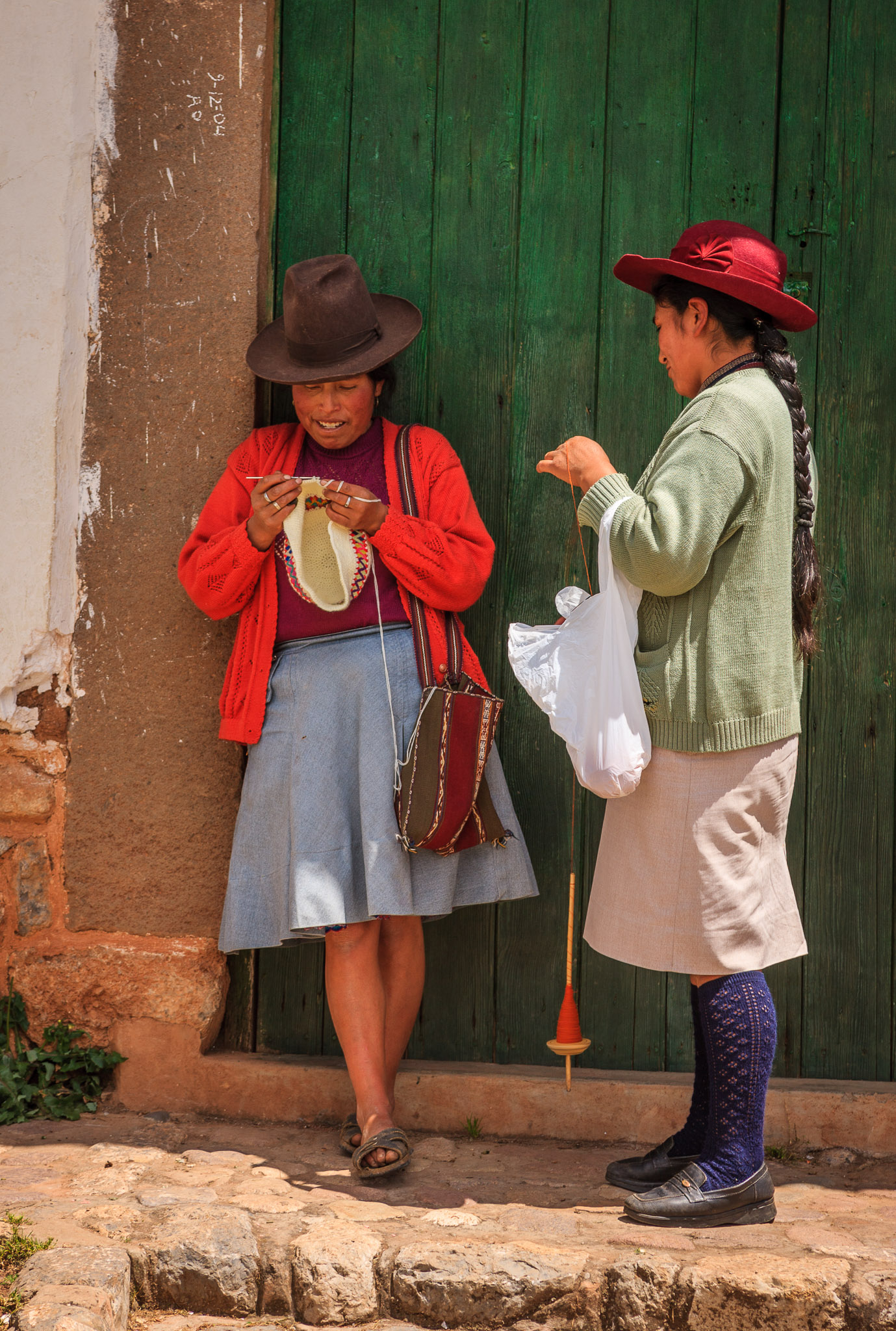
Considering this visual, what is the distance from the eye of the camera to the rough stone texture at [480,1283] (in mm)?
2098

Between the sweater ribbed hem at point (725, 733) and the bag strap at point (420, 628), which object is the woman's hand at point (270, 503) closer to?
the bag strap at point (420, 628)

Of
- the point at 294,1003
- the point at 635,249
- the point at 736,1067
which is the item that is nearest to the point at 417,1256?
the point at 736,1067

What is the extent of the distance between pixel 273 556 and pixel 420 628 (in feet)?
1.24

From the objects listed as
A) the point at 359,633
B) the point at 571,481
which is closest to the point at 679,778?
the point at 571,481

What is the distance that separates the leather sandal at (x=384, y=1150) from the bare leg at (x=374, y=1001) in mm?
11

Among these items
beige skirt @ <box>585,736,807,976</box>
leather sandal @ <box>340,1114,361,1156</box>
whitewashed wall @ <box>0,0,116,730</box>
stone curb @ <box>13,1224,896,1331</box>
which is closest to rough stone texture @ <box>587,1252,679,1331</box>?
stone curb @ <box>13,1224,896,1331</box>

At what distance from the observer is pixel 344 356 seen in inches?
105

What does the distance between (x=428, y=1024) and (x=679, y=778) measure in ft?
3.75

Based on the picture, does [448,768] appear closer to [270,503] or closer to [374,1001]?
[374,1001]

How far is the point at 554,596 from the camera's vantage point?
120 inches

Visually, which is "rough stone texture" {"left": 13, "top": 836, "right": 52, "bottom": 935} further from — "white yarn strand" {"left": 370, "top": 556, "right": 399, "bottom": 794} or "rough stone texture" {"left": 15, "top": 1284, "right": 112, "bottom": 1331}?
"rough stone texture" {"left": 15, "top": 1284, "right": 112, "bottom": 1331}

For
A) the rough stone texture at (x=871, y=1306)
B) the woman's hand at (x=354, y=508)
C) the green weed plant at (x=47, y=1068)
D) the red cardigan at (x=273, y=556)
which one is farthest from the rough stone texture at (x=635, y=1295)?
the woman's hand at (x=354, y=508)

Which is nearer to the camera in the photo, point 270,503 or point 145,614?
point 270,503

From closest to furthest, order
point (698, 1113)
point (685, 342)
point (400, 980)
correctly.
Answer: point (685, 342)
point (698, 1113)
point (400, 980)
